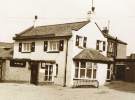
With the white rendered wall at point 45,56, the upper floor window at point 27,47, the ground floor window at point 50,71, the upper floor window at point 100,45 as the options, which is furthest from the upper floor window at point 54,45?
the upper floor window at point 100,45

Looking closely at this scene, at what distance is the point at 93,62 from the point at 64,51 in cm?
348

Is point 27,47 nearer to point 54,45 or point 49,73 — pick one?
point 54,45

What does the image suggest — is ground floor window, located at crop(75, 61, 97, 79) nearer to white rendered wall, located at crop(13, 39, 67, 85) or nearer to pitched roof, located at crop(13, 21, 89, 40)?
white rendered wall, located at crop(13, 39, 67, 85)

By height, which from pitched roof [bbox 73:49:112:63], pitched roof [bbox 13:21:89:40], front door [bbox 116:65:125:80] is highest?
pitched roof [bbox 13:21:89:40]

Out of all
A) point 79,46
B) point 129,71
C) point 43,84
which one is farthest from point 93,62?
point 129,71

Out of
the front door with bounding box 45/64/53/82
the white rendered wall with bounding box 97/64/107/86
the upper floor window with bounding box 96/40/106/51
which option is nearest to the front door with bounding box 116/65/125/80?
the upper floor window with bounding box 96/40/106/51

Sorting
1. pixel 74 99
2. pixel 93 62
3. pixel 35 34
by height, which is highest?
pixel 35 34

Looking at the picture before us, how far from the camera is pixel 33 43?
40.1 m

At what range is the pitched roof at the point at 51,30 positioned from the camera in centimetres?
3766

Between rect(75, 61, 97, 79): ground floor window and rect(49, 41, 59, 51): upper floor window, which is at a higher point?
rect(49, 41, 59, 51): upper floor window

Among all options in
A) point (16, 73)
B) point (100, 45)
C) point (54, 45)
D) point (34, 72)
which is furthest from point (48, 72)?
point (100, 45)

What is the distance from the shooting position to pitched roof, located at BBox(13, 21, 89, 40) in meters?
37.7

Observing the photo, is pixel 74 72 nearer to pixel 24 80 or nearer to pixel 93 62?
pixel 93 62

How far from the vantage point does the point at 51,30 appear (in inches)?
1620
